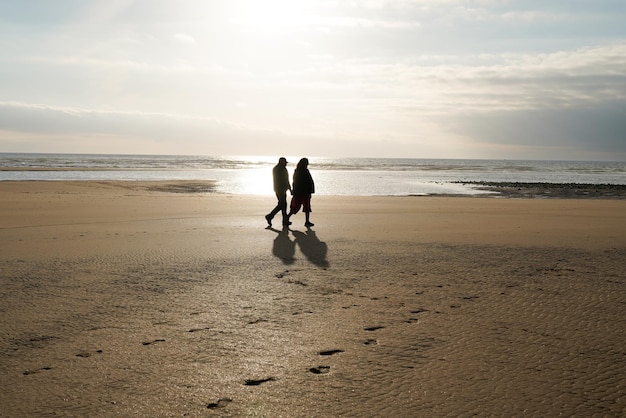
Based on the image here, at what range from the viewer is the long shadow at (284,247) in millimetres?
8797

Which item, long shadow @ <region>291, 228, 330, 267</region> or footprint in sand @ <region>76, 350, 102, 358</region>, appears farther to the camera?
long shadow @ <region>291, 228, 330, 267</region>

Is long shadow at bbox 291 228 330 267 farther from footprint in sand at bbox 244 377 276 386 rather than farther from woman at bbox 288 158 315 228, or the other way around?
footprint in sand at bbox 244 377 276 386

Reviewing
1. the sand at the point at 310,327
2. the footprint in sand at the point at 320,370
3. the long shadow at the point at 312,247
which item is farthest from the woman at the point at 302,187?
the footprint in sand at the point at 320,370

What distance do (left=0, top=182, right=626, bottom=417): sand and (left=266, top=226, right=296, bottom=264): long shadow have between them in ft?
0.19

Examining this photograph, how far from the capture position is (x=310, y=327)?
16.6 ft

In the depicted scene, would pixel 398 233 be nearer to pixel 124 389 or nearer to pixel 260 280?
pixel 260 280

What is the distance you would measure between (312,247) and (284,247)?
54cm

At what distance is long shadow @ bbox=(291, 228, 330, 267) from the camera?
28.2ft

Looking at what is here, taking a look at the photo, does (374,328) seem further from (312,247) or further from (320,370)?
(312,247)

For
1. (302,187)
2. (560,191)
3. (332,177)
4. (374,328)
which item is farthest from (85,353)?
(332,177)

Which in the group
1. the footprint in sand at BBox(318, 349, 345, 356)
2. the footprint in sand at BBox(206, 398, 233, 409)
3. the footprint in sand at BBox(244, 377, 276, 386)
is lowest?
the footprint in sand at BBox(206, 398, 233, 409)

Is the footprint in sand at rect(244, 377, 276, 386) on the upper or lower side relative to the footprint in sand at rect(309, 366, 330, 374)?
lower

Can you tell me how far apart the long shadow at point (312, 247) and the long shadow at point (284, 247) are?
0.58 ft

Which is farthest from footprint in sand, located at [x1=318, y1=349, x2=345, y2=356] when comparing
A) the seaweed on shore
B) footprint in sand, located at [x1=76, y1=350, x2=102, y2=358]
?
the seaweed on shore
